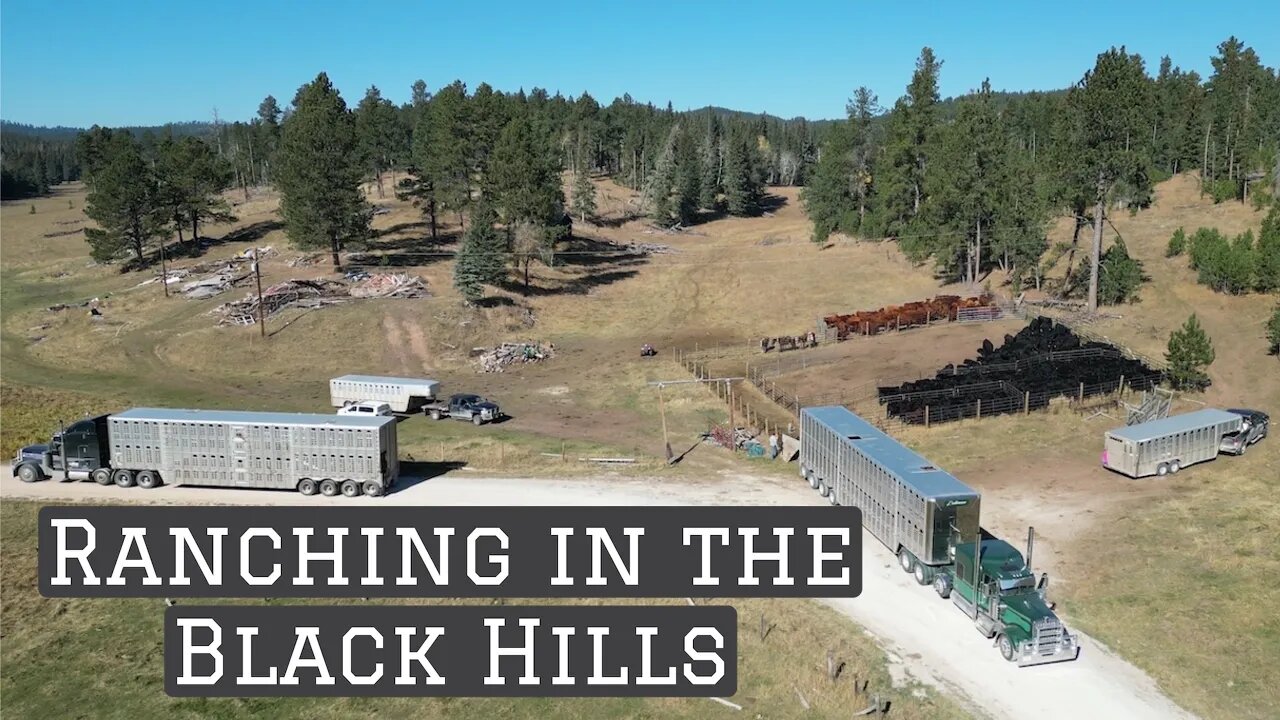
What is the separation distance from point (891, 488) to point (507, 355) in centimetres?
3836

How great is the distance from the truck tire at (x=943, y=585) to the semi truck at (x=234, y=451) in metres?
22.5

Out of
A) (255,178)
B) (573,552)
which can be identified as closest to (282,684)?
(573,552)

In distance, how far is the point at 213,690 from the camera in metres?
23.2

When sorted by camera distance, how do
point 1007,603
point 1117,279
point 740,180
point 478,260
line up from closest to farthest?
1. point 1007,603
2. point 1117,279
3. point 478,260
4. point 740,180

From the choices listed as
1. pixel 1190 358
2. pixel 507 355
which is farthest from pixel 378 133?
pixel 1190 358

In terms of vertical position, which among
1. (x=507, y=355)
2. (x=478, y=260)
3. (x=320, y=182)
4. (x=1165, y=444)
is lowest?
(x=1165, y=444)

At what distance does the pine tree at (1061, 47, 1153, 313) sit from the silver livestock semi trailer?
37.0m

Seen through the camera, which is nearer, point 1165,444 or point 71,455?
point 1165,444

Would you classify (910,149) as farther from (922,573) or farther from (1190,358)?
(922,573)

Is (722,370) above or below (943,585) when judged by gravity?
above

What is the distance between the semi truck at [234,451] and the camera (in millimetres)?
37062

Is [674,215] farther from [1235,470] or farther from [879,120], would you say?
[1235,470]

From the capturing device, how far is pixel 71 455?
38.7 meters

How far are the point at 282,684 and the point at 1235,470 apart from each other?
129ft
